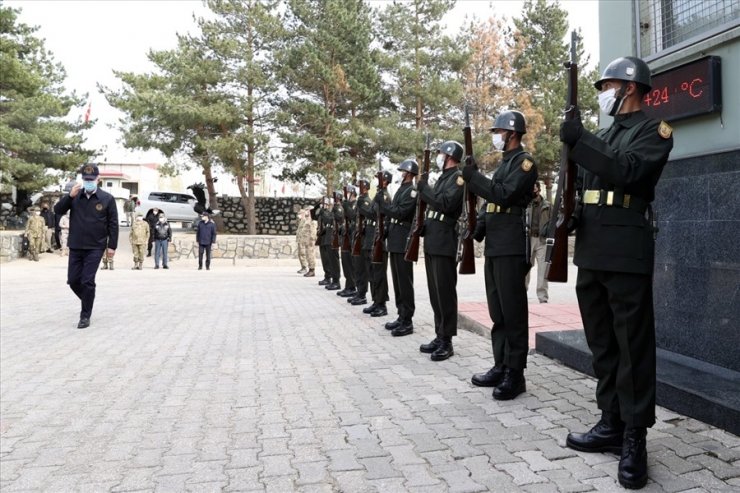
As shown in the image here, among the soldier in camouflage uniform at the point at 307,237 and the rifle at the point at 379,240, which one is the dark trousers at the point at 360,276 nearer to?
the rifle at the point at 379,240

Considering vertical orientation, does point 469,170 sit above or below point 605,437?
above

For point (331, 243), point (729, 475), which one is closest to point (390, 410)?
point (729, 475)

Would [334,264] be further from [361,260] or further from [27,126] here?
[27,126]

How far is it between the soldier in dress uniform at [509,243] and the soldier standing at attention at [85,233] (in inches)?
214

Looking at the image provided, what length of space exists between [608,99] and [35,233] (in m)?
23.6

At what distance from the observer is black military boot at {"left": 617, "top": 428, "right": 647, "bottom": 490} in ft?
9.21

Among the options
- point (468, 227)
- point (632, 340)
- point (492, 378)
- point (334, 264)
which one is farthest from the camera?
point (334, 264)

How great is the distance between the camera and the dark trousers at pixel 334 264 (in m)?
13.2

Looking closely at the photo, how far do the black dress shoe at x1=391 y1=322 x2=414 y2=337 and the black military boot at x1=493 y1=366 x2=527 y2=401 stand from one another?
276 cm

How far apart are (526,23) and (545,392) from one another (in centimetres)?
3697

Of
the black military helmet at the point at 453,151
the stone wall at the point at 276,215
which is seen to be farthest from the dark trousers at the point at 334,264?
the stone wall at the point at 276,215

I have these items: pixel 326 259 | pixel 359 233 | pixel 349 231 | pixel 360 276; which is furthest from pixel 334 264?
pixel 359 233

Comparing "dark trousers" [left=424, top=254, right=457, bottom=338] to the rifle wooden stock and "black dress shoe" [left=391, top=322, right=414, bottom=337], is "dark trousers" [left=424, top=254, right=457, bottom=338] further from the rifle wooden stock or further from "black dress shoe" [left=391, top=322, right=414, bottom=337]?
the rifle wooden stock

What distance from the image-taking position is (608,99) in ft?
10.5
